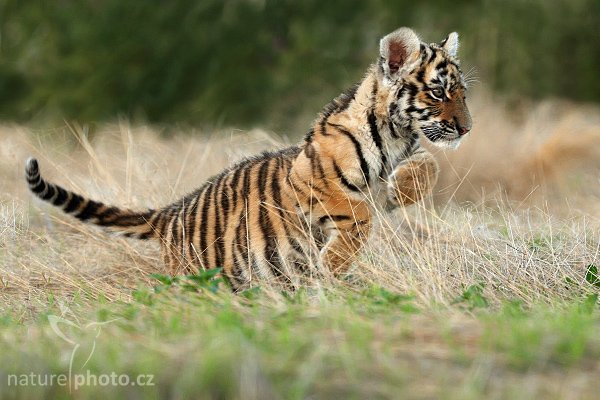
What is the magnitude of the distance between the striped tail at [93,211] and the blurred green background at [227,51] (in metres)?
6.54

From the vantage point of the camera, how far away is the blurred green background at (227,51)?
12984 millimetres

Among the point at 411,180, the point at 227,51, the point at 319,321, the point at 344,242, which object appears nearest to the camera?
the point at 319,321

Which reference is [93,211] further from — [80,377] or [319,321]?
[80,377]

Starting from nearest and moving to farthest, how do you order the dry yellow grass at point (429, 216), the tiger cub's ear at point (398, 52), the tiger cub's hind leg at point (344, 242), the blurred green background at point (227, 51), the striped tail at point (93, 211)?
the dry yellow grass at point (429, 216) → the tiger cub's hind leg at point (344, 242) → the tiger cub's ear at point (398, 52) → the striped tail at point (93, 211) → the blurred green background at point (227, 51)

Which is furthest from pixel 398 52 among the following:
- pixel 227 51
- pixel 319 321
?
pixel 227 51

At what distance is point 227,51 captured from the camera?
1318 cm

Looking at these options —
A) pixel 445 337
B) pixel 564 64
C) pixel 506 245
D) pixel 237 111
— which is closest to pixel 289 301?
pixel 445 337

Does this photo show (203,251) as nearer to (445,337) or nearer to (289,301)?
(289,301)

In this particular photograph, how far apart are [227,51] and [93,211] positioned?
7187 mm

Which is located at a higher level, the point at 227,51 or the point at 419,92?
the point at 227,51

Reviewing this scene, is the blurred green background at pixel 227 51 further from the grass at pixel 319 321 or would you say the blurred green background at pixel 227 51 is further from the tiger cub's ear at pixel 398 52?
the tiger cub's ear at pixel 398 52

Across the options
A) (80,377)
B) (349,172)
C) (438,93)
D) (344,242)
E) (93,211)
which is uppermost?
(93,211)

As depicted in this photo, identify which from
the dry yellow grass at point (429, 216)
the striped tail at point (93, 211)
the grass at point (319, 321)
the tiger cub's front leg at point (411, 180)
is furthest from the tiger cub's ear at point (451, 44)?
the striped tail at point (93, 211)

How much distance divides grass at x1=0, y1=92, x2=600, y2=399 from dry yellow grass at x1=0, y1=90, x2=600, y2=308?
0.02 m
